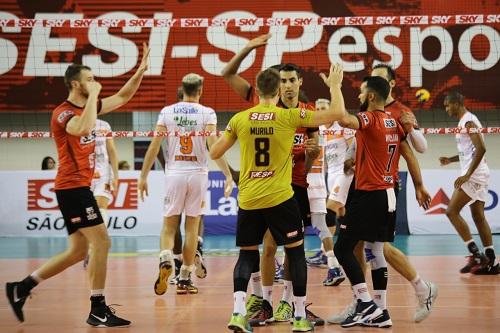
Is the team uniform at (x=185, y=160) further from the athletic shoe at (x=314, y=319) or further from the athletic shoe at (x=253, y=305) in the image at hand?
the athletic shoe at (x=314, y=319)

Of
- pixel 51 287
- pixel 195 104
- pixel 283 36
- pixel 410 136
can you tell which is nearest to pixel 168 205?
pixel 195 104

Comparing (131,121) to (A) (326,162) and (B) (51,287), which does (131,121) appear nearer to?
(A) (326,162)

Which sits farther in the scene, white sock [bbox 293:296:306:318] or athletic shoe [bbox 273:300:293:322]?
athletic shoe [bbox 273:300:293:322]

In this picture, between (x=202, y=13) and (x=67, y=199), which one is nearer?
(x=67, y=199)

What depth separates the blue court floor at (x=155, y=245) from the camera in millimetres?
13677

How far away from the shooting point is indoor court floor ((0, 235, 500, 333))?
24.1 ft

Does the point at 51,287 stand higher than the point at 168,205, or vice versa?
the point at 168,205

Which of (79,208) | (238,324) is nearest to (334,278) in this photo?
(238,324)

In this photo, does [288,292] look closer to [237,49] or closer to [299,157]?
[299,157]

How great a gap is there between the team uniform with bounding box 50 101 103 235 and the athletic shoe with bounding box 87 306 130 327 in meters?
0.81

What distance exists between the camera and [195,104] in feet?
31.8

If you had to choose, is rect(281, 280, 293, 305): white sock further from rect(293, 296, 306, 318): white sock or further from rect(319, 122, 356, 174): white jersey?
rect(319, 122, 356, 174): white jersey

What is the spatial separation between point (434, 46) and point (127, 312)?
13.2 metres

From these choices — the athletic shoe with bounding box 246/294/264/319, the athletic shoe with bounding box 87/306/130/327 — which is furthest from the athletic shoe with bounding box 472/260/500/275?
the athletic shoe with bounding box 87/306/130/327
